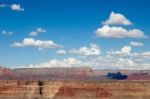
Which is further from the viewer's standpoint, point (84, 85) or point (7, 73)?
point (7, 73)

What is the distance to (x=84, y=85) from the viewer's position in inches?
3223

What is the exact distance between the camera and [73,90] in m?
81.8

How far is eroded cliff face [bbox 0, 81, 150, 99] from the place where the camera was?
3140 inches

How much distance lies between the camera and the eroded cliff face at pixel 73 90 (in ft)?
262

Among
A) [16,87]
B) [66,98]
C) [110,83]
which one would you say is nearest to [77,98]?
[66,98]

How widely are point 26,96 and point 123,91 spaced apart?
1872 centimetres

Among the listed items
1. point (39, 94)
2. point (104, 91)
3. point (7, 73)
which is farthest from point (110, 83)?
point (7, 73)

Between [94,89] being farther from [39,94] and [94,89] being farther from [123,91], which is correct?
[39,94]

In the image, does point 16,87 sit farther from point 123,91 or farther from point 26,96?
point 123,91

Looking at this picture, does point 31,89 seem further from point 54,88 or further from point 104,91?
point 104,91

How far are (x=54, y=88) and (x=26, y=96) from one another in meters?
5.67

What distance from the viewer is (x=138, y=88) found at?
8019 centimetres

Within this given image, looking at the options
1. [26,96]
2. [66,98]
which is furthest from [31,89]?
[66,98]

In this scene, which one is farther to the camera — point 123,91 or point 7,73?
point 7,73
